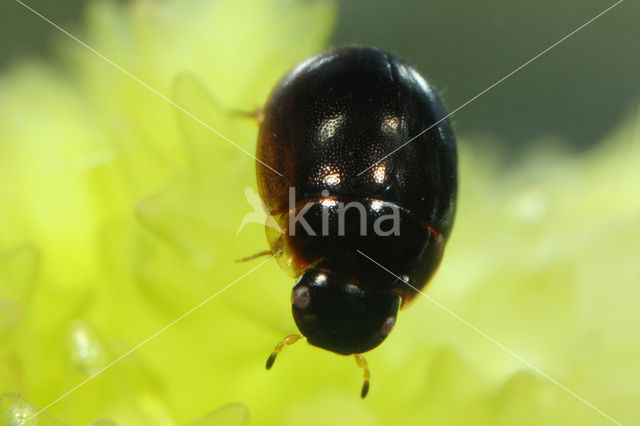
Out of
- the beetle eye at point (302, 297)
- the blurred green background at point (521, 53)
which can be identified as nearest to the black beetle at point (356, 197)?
the beetle eye at point (302, 297)

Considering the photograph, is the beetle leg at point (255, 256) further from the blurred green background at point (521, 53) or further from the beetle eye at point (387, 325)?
the blurred green background at point (521, 53)

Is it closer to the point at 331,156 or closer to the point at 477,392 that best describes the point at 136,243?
the point at 331,156

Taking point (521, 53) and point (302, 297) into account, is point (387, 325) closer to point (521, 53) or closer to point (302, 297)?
point (302, 297)

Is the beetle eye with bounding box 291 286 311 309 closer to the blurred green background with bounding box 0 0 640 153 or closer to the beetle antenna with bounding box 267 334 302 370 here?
the beetle antenna with bounding box 267 334 302 370

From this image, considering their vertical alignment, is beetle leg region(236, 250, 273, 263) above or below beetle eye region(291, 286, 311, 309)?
below

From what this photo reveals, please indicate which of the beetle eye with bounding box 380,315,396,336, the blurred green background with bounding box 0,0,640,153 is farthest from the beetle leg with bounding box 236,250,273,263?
the blurred green background with bounding box 0,0,640,153
